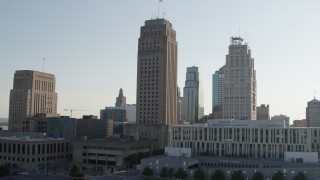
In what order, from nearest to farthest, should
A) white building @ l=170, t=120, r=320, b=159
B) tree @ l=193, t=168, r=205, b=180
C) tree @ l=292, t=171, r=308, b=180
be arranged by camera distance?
tree @ l=292, t=171, r=308, b=180 → tree @ l=193, t=168, r=205, b=180 → white building @ l=170, t=120, r=320, b=159

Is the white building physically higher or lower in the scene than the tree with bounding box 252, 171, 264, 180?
higher

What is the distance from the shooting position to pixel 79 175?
148125 millimetres

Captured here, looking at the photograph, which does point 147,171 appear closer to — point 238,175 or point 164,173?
point 164,173

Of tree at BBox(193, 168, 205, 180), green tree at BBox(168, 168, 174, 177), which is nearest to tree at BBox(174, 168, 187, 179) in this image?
tree at BBox(193, 168, 205, 180)

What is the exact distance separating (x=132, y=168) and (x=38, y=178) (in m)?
46.7

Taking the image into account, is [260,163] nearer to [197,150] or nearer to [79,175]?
[197,150]

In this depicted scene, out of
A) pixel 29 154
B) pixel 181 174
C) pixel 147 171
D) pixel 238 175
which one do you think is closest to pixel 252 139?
pixel 238 175

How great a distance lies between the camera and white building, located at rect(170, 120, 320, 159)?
181762 millimetres

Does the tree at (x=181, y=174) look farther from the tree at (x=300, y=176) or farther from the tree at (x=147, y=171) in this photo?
the tree at (x=300, y=176)

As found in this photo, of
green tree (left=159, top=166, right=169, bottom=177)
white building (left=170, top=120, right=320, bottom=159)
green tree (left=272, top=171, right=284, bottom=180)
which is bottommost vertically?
green tree (left=159, top=166, right=169, bottom=177)

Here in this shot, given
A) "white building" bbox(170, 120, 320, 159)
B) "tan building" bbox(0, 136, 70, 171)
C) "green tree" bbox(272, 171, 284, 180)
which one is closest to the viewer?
"green tree" bbox(272, 171, 284, 180)

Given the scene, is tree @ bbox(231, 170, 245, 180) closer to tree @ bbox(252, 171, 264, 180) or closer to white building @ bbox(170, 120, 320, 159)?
tree @ bbox(252, 171, 264, 180)

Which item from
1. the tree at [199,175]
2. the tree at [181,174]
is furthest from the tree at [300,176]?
the tree at [181,174]

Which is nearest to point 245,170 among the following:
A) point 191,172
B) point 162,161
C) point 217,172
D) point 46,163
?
point 217,172
